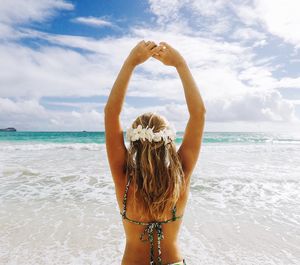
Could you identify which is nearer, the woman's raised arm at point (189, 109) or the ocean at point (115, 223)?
the woman's raised arm at point (189, 109)

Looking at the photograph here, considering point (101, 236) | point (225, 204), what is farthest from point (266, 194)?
point (101, 236)

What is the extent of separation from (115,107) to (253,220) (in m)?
4.93

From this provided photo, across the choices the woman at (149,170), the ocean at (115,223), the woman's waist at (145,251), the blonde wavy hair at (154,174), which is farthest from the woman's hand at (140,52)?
the ocean at (115,223)

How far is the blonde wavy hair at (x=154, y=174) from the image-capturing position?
1.82 m

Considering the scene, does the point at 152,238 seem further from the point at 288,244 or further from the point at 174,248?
the point at 288,244

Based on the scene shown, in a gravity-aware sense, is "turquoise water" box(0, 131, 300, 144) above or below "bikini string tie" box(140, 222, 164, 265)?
below

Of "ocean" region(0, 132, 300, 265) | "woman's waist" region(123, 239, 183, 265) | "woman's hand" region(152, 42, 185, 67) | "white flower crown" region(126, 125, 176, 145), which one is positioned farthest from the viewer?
"ocean" region(0, 132, 300, 265)

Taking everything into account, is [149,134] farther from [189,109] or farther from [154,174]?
[189,109]

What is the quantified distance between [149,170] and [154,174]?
0.16 feet

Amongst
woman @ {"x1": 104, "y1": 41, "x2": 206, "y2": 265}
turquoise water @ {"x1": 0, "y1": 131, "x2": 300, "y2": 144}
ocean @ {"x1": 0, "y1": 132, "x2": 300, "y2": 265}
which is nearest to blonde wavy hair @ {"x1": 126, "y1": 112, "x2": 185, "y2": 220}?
woman @ {"x1": 104, "y1": 41, "x2": 206, "y2": 265}

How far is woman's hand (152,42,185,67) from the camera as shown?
82.3 inches

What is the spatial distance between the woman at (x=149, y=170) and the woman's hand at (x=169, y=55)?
74 millimetres

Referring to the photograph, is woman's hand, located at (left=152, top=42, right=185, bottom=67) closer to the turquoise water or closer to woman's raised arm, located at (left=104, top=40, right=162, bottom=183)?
woman's raised arm, located at (left=104, top=40, right=162, bottom=183)

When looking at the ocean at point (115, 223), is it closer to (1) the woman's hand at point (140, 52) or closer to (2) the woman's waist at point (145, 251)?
(2) the woman's waist at point (145, 251)
